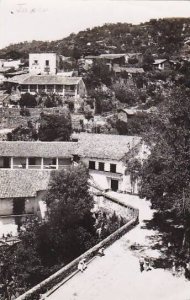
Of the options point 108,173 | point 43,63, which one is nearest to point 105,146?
point 108,173

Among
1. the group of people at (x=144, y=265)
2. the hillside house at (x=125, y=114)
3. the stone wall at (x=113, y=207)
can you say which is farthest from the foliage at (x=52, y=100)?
the group of people at (x=144, y=265)

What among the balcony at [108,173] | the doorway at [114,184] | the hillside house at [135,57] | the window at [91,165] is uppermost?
the hillside house at [135,57]

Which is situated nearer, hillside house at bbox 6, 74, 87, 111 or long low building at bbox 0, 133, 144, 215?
long low building at bbox 0, 133, 144, 215

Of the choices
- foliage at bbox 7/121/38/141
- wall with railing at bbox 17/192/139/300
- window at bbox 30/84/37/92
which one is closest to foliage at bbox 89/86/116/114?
window at bbox 30/84/37/92

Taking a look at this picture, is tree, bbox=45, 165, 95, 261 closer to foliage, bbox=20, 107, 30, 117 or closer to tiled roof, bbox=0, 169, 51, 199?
tiled roof, bbox=0, 169, 51, 199

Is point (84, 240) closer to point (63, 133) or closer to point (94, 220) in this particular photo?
point (94, 220)

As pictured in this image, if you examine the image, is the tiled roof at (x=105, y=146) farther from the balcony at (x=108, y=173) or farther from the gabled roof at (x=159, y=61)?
the gabled roof at (x=159, y=61)

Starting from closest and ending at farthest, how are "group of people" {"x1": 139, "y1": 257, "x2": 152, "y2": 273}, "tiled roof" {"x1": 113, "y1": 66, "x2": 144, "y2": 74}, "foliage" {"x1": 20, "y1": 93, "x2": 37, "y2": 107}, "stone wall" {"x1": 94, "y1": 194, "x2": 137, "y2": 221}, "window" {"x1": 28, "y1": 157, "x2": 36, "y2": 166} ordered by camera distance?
"group of people" {"x1": 139, "y1": 257, "x2": 152, "y2": 273} < "stone wall" {"x1": 94, "y1": 194, "x2": 137, "y2": 221} < "window" {"x1": 28, "y1": 157, "x2": 36, "y2": 166} < "foliage" {"x1": 20, "y1": 93, "x2": 37, "y2": 107} < "tiled roof" {"x1": 113, "y1": 66, "x2": 144, "y2": 74}
